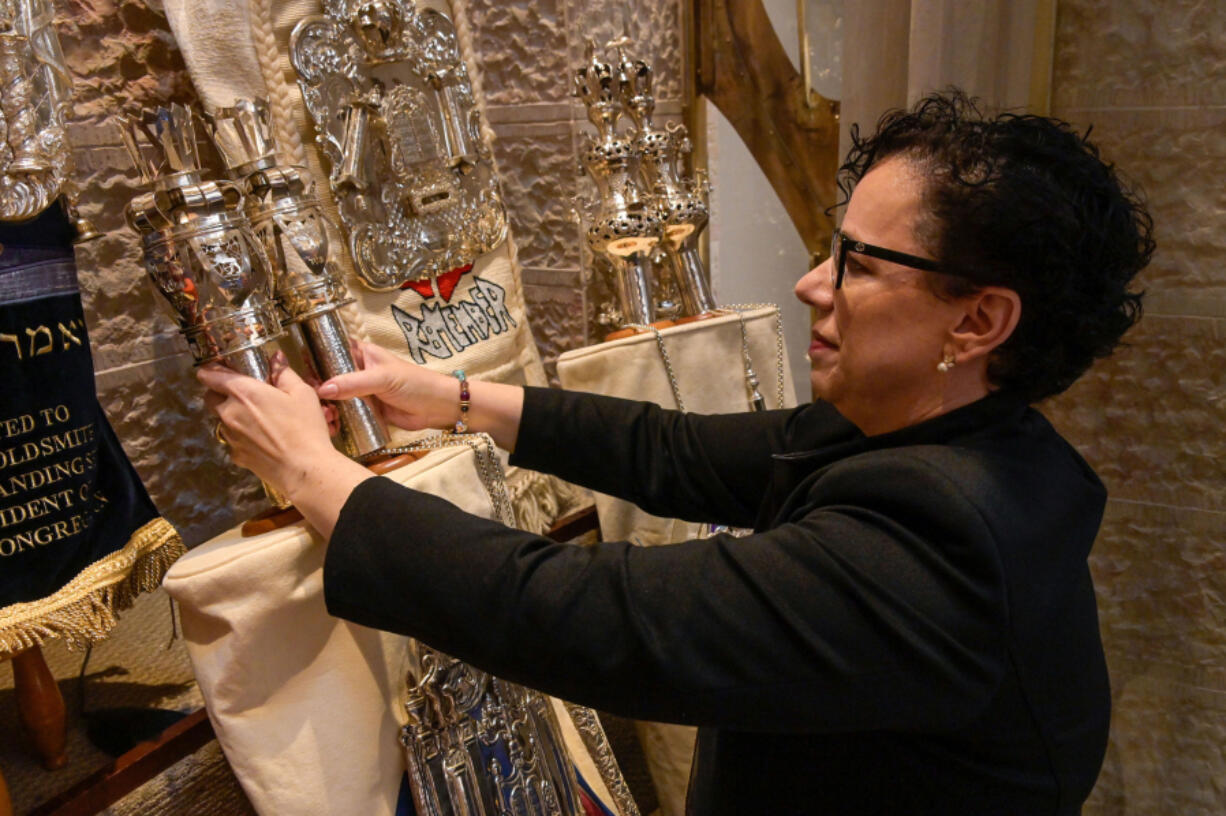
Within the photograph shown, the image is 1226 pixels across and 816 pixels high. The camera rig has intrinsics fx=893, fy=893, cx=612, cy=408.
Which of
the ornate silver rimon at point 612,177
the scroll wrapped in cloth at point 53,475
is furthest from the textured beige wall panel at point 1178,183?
the scroll wrapped in cloth at point 53,475

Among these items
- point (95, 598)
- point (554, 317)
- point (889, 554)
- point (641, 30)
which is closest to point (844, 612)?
point (889, 554)

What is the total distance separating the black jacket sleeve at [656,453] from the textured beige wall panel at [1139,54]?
0.75 m

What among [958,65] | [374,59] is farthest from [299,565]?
[958,65]

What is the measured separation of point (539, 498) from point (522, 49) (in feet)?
2.29

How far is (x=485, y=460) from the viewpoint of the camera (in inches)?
34.4

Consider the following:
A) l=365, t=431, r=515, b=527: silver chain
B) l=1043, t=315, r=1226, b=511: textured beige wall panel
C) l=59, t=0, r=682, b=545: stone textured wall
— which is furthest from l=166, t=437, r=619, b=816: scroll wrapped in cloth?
l=1043, t=315, r=1226, b=511: textured beige wall panel

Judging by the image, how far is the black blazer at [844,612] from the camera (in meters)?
0.63

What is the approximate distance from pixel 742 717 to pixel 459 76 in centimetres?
86

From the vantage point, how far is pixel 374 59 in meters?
1.04

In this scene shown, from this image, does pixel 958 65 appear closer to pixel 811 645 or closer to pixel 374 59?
pixel 374 59

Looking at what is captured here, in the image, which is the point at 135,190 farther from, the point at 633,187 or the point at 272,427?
the point at 633,187

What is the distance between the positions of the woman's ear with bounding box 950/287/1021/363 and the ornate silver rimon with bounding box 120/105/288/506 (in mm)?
552

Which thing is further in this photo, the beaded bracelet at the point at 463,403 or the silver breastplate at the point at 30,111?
the beaded bracelet at the point at 463,403

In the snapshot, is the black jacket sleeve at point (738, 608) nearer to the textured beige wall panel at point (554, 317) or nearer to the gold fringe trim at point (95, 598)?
the gold fringe trim at point (95, 598)
